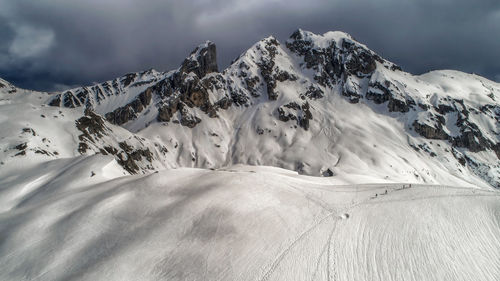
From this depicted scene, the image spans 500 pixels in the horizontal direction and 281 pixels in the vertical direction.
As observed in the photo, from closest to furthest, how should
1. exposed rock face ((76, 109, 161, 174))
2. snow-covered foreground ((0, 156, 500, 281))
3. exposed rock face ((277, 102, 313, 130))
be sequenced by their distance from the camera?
snow-covered foreground ((0, 156, 500, 281)), exposed rock face ((76, 109, 161, 174)), exposed rock face ((277, 102, 313, 130))

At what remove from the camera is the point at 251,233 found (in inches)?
586

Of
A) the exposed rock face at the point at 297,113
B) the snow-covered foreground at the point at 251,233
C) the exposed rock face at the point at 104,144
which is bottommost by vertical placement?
the exposed rock face at the point at 297,113

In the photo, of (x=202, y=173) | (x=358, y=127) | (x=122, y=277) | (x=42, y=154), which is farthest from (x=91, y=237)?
(x=358, y=127)

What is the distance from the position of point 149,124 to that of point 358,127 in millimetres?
147234

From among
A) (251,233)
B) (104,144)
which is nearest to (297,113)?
(104,144)

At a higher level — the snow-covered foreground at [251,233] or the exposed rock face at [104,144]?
the snow-covered foreground at [251,233]

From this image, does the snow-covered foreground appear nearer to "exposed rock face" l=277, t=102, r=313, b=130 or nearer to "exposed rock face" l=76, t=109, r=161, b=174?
"exposed rock face" l=76, t=109, r=161, b=174

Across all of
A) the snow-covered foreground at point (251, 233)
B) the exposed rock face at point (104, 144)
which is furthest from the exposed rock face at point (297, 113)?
the snow-covered foreground at point (251, 233)

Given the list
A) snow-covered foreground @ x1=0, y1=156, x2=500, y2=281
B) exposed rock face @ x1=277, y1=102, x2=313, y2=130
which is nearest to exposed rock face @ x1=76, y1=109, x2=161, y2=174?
snow-covered foreground @ x1=0, y1=156, x2=500, y2=281

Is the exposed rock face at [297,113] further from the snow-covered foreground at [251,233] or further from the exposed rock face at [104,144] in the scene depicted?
the snow-covered foreground at [251,233]

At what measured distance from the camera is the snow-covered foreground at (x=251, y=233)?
12.8 metres

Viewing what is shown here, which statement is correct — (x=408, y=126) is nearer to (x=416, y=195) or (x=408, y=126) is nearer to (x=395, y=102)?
(x=395, y=102)

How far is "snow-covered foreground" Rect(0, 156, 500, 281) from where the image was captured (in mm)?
12773

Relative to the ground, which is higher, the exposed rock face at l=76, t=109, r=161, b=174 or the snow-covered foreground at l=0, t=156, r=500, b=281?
the snow-covered foreground at l=0, t=156, r=500, b=281
